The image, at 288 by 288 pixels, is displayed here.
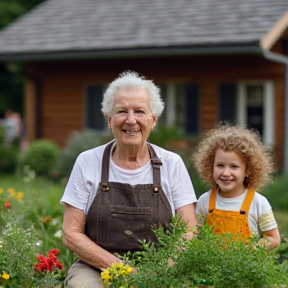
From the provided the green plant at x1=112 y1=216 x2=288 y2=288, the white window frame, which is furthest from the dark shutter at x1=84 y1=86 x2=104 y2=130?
the green plant at x1=112 y1=216 x2=288 y2=288

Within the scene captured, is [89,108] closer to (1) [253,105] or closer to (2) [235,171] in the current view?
(1) [253,105]

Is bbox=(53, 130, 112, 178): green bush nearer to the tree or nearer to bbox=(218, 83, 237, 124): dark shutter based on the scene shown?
bbox=(218, 83, 237, 124): dark shutter

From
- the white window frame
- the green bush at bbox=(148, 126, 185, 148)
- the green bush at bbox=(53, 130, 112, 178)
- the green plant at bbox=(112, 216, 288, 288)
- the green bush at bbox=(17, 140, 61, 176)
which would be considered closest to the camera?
the green plant at bbox=(112, 216, 288, 288)

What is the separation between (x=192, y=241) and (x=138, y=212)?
Answer: 571 mm

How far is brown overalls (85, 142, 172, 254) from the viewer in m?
4.14

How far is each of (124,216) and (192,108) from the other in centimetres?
1082

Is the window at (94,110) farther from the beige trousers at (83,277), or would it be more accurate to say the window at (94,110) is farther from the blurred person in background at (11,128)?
the beige trousers at (83,277)

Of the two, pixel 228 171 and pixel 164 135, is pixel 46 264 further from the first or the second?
pixel 164 135

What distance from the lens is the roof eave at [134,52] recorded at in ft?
41.8

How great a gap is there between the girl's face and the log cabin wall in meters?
9.42

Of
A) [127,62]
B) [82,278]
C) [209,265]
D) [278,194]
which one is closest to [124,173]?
[82,278]

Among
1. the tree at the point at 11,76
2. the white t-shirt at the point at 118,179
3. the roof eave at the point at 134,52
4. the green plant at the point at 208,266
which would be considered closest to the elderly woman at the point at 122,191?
the white t-shirt at the point at 118,179

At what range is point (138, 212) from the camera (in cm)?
414

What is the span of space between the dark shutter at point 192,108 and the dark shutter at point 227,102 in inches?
21.9
